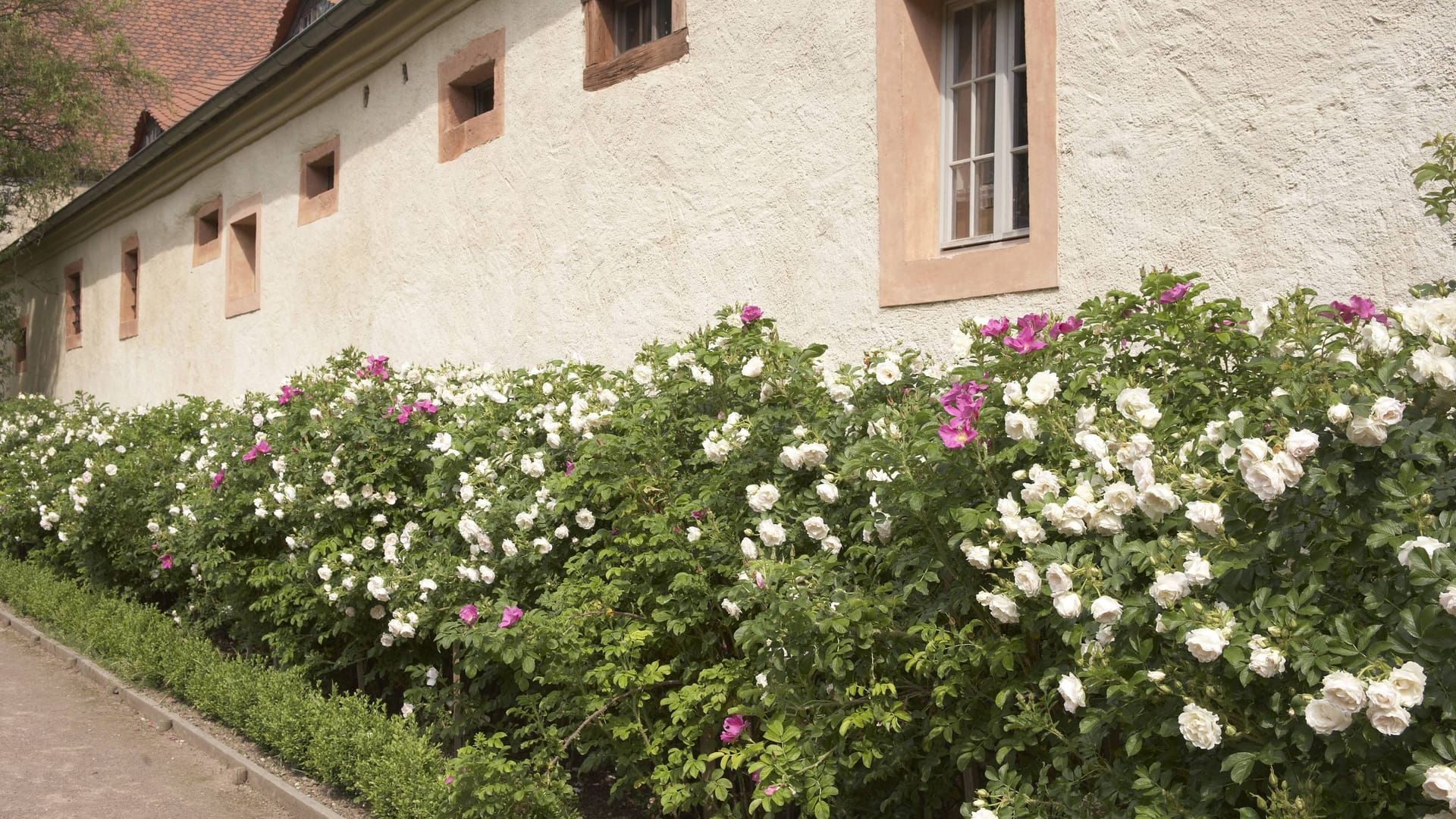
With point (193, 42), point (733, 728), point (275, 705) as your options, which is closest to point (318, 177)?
point (275, 705)

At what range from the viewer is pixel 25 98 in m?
18.5

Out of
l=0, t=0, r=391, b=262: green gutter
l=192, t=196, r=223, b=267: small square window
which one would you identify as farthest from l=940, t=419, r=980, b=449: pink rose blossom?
l=192, t=196, r=223, b=267: small square window

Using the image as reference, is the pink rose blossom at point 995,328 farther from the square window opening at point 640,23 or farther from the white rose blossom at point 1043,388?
the square window opening at point 640,23

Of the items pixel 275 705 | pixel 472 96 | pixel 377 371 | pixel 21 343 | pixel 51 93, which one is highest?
pixel 51 93

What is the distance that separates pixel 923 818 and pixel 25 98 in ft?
64.1

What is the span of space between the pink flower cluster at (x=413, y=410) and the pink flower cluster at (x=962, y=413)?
3.77 m

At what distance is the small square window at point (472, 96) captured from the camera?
8.12 meters

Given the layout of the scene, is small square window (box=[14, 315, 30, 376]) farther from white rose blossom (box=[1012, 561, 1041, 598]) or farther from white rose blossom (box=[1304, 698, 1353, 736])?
white rose blossom (box=[1304, 698, 1353, 736])

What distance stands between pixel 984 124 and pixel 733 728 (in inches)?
111

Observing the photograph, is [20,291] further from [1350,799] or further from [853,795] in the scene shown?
[1350,799]

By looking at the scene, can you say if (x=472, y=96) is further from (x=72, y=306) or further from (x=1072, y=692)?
(x=72, y=306)

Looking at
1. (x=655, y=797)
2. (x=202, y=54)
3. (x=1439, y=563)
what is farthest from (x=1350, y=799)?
(x=202, y=54)

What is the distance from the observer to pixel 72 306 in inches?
751

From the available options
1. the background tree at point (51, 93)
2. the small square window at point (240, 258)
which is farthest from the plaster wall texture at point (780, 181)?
the background tree at point (51, 93)
